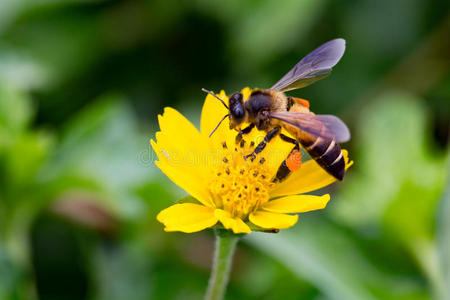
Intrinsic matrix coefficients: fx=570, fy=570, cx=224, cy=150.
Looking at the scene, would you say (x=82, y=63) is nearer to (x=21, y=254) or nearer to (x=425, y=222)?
(x=21, y=254)

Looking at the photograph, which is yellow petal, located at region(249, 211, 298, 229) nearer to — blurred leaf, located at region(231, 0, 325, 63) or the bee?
the bee

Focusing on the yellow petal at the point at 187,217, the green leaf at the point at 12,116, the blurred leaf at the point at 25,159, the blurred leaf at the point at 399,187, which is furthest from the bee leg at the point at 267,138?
the green leaf at the point at 12,116

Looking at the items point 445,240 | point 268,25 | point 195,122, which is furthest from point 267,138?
point 268,25

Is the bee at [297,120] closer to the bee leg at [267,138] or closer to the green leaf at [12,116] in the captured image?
the bee leg at [267,138]

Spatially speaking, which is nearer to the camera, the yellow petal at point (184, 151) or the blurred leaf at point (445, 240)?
the yellow petal at point (184, 151)

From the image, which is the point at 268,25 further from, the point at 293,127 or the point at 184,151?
the point at 184,151

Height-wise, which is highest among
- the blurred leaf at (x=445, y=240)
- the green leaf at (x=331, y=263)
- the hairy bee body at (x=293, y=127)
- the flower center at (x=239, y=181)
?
the hairy bee body at (x=293, y=127)

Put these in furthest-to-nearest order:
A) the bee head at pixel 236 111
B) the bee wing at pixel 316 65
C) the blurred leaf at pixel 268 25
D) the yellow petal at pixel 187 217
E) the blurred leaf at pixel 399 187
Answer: the blurred leaf at pixel 268 25, the blurred leaf at pixel 399 187, the bee wing at pixel 316 65, the bee head at pixel 236 111, the yellow petal at pixel 187 217
